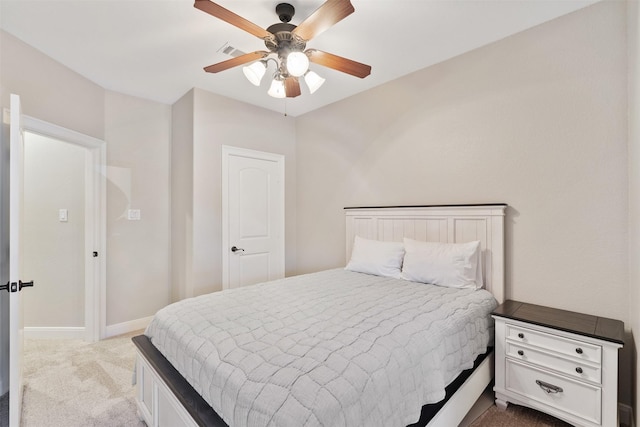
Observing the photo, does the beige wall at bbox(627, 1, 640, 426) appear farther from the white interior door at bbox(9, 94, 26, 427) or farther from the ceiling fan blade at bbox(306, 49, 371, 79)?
the white interior door at bbox(9, 94, 26, 427)

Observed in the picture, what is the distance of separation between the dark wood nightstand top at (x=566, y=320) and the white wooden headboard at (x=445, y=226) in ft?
0.77

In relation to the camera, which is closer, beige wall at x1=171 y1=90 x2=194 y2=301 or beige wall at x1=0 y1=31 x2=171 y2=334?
beige wall at x1=0 y1=31 x2=171 y2=334

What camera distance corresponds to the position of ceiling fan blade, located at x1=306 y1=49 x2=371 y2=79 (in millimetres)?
1908

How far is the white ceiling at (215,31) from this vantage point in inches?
75.5

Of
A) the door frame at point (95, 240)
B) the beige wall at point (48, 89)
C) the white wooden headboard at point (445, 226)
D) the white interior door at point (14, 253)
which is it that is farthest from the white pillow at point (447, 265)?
the beige wall at point (48, 89)

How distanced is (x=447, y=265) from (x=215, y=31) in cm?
251

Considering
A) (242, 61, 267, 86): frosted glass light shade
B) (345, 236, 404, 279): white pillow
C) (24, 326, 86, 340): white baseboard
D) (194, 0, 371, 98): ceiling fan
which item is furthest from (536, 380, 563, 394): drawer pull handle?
(24, 326, 86, 340): white baseboard

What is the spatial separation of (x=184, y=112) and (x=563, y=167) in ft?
11.8

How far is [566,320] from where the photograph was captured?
184 centimetres

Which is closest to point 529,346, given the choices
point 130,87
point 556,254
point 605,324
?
point 605,324

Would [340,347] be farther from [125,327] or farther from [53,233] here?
[53,233]

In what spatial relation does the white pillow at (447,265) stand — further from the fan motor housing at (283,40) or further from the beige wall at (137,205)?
the beige wall at (137,205)

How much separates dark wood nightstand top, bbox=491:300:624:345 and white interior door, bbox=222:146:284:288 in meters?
2.59

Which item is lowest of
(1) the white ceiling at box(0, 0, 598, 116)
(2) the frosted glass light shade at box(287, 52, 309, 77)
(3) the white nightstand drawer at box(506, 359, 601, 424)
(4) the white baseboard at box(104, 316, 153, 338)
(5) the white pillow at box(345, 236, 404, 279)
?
(4) the white baseboard at box(104, 316, 153, 338)
